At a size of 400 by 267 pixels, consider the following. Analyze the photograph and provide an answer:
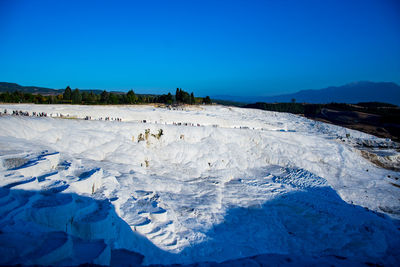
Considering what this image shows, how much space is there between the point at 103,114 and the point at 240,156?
2016 centimetres

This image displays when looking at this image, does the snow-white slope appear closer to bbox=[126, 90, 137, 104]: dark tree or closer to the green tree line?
bbox=[126, 90, 137, 104]: dark tree

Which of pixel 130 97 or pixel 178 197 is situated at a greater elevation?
pixel 130 97

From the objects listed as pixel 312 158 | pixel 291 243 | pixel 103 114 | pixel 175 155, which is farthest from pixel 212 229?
pixel 103 114

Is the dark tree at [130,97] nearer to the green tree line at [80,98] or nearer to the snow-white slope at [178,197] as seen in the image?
the green tree line at [80,98]

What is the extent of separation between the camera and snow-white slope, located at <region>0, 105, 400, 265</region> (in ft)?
23.1

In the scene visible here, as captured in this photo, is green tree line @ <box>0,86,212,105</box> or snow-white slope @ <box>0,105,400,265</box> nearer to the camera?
snow-white slope @ <box>0,105,400,265</box>

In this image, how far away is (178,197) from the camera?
13.1 m

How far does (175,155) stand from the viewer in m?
19.0

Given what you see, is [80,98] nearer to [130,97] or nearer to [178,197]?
[130,97]

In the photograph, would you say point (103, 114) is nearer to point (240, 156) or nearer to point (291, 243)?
point (240, 156)

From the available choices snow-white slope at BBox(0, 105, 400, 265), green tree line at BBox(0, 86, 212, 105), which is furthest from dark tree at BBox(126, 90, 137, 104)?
snow-white slope at BBox(0, 105, 400, 265)

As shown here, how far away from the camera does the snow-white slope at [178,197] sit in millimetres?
7055

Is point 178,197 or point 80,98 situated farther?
point 80,98

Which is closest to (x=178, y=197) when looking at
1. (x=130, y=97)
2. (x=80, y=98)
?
(x=130, y=97)
